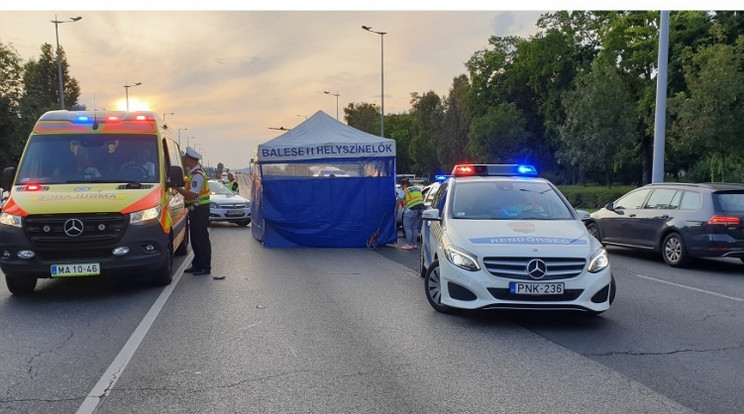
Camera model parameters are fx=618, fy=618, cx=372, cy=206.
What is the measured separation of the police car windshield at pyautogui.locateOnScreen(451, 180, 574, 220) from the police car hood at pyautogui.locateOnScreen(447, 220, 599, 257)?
26 centimetres

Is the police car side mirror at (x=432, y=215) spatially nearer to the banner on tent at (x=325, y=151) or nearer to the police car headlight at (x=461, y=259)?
the police car headlight at (x=461, y=259)

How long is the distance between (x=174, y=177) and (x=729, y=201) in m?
9.36

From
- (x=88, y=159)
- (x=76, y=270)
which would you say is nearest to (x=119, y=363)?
(x=76, y=270)

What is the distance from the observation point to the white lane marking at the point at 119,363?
4.37 meters

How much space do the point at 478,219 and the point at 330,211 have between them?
7595 mm

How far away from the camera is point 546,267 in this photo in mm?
6273

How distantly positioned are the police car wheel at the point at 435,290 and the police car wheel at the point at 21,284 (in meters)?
5.18

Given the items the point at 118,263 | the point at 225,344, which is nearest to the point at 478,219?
the point at 225,344

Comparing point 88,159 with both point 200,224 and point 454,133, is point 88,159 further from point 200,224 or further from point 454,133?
point 454,133

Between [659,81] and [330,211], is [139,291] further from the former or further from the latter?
[659,81]

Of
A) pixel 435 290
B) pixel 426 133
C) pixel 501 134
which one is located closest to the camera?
pixel 435 290

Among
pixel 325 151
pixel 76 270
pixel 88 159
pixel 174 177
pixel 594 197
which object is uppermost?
pixel 325 151

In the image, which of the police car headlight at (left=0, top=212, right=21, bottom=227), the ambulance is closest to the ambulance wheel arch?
the ambulance

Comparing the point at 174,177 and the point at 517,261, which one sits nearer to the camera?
the point at 517,261
